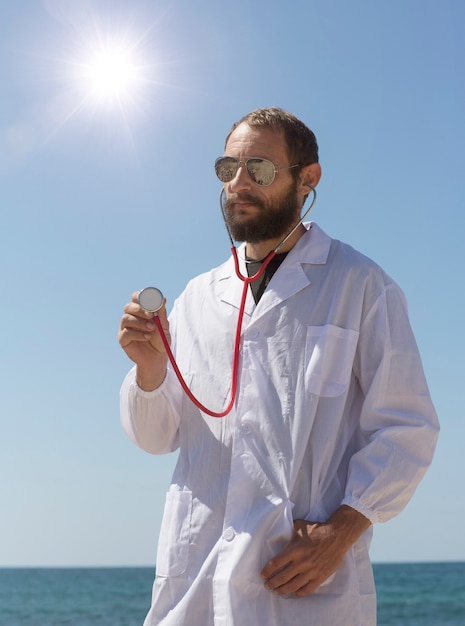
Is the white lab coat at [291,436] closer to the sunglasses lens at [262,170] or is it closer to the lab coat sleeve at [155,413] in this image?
the lab coat sleeve at [155,413]

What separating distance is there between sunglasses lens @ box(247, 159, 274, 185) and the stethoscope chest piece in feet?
1.74

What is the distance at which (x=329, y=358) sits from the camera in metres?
2.88

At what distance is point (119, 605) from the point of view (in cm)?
3834

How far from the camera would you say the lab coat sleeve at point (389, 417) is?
2.69 metres

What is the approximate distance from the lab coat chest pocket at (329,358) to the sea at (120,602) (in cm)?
3024

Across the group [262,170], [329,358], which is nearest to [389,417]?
[329,358]

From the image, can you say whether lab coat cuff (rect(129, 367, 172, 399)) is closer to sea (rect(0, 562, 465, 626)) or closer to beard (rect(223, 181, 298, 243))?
beard (rect(223, 181, 298, 243))

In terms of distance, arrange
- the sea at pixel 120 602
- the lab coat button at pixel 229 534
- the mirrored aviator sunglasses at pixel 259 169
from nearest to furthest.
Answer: the lab coat button at pixel 229 534 → the mirrored aviator sunglasses at pixel 259 169 → the sea at pixel 120 602

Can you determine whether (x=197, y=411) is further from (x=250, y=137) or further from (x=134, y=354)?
(x=250, y=137)

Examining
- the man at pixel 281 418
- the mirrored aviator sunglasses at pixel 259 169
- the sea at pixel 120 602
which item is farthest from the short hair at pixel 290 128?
the sea at pixel 120 602

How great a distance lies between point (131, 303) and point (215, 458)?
22.7 inches

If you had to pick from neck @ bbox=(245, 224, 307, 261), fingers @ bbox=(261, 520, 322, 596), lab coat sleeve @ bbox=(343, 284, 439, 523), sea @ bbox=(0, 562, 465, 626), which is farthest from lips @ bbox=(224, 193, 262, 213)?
sea @ bbox=(0, 562, 465, 626)

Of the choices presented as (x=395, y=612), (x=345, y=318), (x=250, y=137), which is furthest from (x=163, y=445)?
(x=395, y=612)

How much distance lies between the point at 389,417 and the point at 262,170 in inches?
37.0
